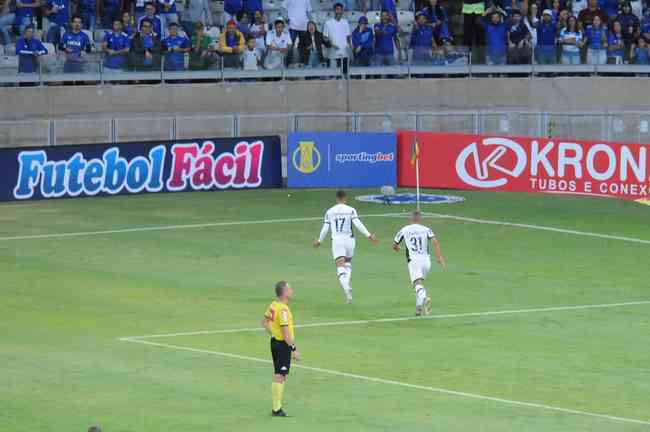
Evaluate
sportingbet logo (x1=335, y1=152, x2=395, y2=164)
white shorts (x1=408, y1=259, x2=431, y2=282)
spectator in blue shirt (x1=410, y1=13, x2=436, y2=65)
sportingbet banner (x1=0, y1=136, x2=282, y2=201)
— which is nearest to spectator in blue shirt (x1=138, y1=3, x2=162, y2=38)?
sportingbet banner (x1=0, y1=136, x2=282, y2=201)

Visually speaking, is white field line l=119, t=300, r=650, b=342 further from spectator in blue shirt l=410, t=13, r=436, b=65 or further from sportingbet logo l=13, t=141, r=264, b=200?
spectator in blue shirt l=410, t=13, r=436, b=65

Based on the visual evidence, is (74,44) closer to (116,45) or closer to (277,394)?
(116,45)

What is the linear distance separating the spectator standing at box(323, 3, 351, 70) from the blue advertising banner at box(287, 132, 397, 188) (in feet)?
13.5

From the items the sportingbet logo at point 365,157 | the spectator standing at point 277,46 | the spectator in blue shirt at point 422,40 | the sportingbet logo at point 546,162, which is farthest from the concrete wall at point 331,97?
the sportingbet logo at point 546,162

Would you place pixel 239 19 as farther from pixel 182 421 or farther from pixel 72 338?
pixel 182 421

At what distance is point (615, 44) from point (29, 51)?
2022cm

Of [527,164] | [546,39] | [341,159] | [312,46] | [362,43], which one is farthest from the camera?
[546,39]

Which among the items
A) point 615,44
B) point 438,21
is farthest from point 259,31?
point 615,44

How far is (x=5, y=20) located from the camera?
153 ft

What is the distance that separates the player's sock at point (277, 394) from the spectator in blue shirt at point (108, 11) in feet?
101

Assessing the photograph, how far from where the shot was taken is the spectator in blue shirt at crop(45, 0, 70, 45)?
4725 centimetres

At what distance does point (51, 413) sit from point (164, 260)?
14.9 meters

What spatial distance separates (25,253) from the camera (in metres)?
35.7

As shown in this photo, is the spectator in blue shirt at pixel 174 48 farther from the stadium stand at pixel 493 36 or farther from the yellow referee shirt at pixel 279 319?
the yellow referee shirt at pixel 279 319
